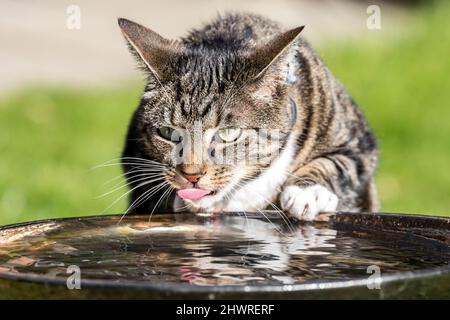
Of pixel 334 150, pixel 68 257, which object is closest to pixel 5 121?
pixel 334 150

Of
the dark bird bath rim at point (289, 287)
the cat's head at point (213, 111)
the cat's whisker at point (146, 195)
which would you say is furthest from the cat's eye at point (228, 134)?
the dark bird bath rim at point (289, 287)

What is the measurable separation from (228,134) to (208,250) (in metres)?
0.84

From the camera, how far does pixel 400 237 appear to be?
2594mm

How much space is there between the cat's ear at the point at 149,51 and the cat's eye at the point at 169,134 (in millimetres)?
186

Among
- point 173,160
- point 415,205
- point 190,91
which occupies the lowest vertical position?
point 415,205

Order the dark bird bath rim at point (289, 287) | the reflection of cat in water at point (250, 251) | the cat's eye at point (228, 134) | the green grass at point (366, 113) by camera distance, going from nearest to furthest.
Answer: the dark bird bath rim at point (289, 287), the reflection of cat in water at point (250, 251), the cat's eye at point (228, 134), the green grass at point (366, 113)

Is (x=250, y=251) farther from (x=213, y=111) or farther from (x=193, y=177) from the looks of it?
(x=213, y=111)

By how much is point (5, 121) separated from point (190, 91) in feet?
14.1

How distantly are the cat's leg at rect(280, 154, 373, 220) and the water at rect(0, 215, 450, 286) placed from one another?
0.40m

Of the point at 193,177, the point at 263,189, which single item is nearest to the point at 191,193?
the point at 193,177

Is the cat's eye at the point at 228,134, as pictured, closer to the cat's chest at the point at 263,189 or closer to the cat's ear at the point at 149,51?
the cat's chest at the point at 263,189

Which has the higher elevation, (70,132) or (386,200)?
(70,132)

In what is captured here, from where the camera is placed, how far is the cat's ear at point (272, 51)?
3.19 metres
